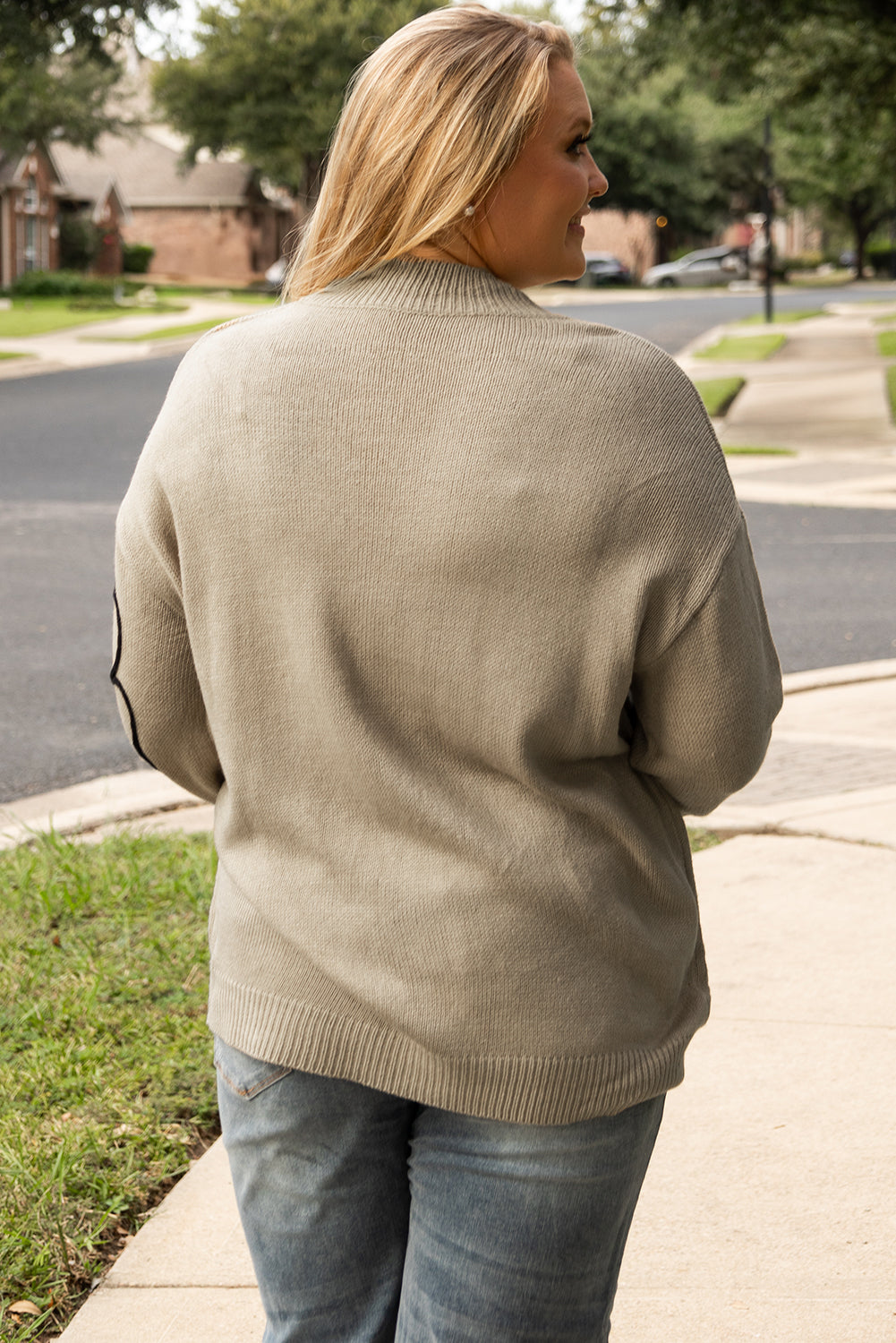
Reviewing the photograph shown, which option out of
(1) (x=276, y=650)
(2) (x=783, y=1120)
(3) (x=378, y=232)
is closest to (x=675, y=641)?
(1) (x=276, y=650)

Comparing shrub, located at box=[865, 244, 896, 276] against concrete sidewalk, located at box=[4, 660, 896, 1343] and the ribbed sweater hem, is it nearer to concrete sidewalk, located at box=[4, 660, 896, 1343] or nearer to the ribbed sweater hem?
concrete sidewalk, located at box=[4, 660, 896, 1343]

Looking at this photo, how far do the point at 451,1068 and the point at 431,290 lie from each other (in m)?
0.73

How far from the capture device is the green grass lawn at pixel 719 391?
1770 centimetres

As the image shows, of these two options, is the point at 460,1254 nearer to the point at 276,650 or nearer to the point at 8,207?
the point at 276,650

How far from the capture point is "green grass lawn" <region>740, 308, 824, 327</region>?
34397mm

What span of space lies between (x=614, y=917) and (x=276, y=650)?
1.35 feet

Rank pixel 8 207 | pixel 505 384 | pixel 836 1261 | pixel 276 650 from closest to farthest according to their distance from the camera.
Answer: pixel 505 384 < pixel 276 650 < pixel 836 1261 < pixel 8 207

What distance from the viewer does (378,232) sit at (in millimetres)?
1412

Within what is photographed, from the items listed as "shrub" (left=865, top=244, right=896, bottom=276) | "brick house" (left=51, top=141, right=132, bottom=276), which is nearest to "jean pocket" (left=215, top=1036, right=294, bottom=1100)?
"brick house" (left=51, top=141, right=132, bottom=276)

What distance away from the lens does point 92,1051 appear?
3330 mm

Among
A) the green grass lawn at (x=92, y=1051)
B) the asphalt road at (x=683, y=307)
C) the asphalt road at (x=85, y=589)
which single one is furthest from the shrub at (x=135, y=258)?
the green grass lawn at (x=92, y=1051)

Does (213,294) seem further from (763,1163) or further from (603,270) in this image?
(763,1163)

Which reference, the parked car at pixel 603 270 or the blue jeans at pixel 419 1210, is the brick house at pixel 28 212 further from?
the blue jeans at pixel 419 1210

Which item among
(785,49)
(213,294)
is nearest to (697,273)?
(213,294)
